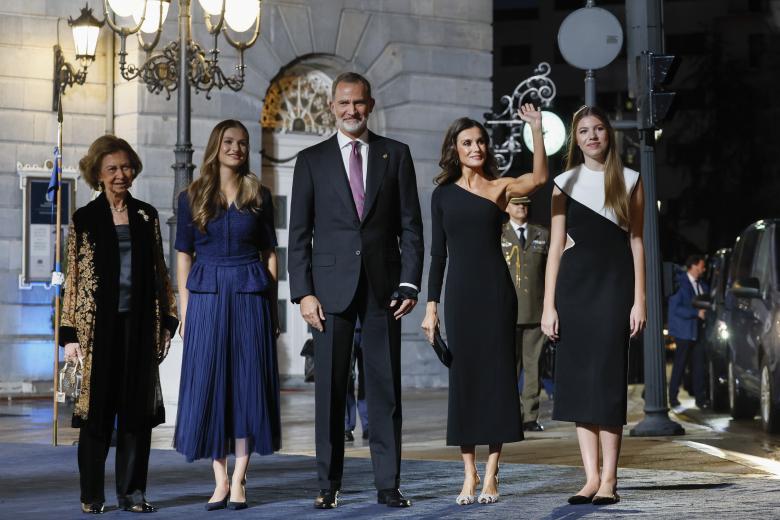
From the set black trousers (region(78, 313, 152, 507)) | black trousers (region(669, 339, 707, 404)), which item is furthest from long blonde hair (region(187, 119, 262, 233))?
black trousers (region(669, 339, 707, 404))

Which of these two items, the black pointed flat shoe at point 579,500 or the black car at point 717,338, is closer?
the black pointed flat shoe at point 579,500

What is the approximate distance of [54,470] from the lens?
10539 millimetres

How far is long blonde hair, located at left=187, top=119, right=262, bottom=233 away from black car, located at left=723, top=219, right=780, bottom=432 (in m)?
7.24

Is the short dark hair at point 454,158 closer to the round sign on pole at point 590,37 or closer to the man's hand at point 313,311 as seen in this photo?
the man's hand at point 313,311

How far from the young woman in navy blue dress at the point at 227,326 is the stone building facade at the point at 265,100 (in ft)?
37.2

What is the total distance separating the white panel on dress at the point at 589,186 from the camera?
8.56 metres

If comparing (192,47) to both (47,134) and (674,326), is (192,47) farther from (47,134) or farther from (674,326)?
(674,326)

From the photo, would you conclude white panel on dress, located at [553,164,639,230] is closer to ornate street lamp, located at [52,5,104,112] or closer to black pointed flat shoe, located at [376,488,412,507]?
black pointed flat shoe, located at [376,488,412,507]

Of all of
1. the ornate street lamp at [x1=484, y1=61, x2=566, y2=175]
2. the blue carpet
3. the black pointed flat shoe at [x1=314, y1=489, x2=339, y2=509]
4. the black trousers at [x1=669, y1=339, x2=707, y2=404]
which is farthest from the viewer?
the ornate street lamp at [x1=484, y1=61, x2=566, y2=175]

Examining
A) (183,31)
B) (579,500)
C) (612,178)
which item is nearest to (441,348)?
(579,500)

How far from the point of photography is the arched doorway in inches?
836

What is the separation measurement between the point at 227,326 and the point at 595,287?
1.91 m

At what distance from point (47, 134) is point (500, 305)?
487 inches

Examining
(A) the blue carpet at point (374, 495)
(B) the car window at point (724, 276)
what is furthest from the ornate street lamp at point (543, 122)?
(A) the blue carpet at point (374, 495)
